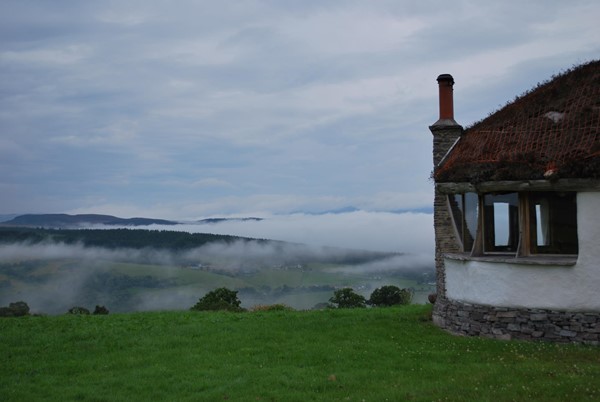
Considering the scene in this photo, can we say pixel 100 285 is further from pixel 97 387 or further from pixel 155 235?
pixel 97 387

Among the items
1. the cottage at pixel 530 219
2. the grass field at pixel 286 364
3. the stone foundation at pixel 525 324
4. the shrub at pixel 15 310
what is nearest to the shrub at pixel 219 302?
the grass field at pixel 286 364

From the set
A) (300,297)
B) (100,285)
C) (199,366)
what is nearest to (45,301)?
(100,285)

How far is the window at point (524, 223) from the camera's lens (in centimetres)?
1644

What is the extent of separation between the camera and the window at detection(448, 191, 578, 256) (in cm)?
1644

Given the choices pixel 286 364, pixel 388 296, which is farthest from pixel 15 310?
pixel 388 296

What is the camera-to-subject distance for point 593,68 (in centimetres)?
1784

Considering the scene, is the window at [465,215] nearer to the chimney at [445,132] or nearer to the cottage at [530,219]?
the cottage at [530,219]

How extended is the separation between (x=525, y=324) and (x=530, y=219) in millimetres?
2994

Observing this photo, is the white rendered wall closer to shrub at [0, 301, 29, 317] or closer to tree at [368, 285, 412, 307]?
tree at [368, 285, 412, 307]

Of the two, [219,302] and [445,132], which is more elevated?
[445,132]

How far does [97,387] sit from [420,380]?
23.2 feet

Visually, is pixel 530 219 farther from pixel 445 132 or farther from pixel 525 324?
pixel 445 132

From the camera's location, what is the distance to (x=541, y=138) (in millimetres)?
16531

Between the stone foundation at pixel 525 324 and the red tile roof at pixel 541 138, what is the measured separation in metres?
3.76
